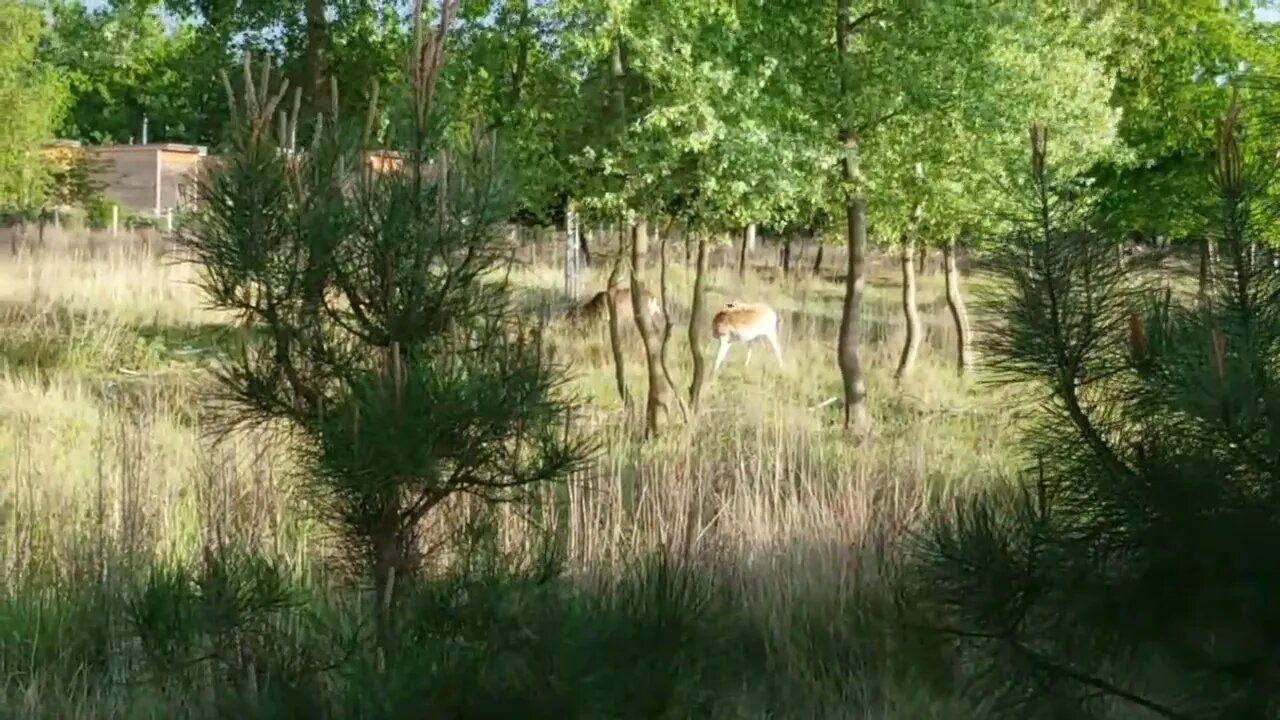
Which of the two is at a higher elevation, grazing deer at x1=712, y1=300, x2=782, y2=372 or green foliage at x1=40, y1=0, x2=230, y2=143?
green foliage at x1=40, y1=0, x2=230, y2=143

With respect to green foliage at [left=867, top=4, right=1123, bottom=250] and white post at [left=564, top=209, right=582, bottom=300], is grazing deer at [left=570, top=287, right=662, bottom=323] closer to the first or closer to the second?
white post at [left=564, top=209, right=582, bottom=300]

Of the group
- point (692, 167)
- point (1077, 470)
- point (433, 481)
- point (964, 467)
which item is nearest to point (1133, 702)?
point (1077, 470)

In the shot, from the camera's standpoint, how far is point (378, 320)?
2.86 m

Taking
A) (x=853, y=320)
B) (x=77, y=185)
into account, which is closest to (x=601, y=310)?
(x=853, y=320)

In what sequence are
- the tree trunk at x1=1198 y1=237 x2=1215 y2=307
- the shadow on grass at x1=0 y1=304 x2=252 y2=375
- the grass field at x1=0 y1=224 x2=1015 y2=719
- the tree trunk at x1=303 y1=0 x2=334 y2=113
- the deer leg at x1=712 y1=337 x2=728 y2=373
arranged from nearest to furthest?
the tree trunk at x1=1198 y1=237 x2=1215 y2=307 < the grass field at x1=0 y1=224 x2=1015 y2=719 < the shadow on grass at x1=0 y1=304 x2=252 y2=375 < the tree trunk at x1=303 y1=0 x2=334 y2=113 < the deer leg at x1=712 y1=337 x2=728 y2=373

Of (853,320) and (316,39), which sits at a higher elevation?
(316,39)

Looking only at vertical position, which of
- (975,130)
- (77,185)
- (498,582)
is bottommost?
(498,582)

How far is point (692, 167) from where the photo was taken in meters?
11.4

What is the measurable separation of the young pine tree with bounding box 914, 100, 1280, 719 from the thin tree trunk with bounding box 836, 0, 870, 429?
8.42m

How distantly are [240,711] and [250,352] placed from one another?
736 millimetres

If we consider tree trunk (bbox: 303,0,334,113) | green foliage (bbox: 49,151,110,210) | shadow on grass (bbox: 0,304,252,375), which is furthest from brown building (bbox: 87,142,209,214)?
tree trunk (bbox: 303,0,334,113)

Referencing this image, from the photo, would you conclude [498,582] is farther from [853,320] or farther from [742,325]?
[742,325]

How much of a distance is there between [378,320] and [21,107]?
23325mm

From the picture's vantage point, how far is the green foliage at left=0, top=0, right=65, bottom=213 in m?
22.9
